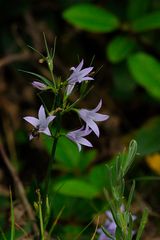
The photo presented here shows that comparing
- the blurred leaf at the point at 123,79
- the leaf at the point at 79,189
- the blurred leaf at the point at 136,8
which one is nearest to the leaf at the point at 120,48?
the blurred leaf at the point at 136,8

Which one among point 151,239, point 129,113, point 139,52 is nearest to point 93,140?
point 129,113

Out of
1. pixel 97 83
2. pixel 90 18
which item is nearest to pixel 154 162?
pixel 90 18

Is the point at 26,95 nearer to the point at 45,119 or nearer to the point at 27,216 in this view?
the point at 27,216

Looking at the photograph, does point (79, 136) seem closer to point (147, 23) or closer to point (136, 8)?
point (147, 23)

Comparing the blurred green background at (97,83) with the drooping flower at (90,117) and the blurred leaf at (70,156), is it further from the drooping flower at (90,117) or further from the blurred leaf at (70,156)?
the drooping flower at (90,117)

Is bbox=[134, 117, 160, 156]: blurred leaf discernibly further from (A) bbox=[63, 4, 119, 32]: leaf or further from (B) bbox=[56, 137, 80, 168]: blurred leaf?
(A) bbox=[63, 4, 119, 32]: leaf

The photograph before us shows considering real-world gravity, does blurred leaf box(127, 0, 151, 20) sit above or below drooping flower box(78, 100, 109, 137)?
below

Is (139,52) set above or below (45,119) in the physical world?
below

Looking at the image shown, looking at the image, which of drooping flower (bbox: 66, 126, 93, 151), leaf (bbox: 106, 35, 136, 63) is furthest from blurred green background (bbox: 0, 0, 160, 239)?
drooping flower (bbox: 66, 126, 93, 151)
